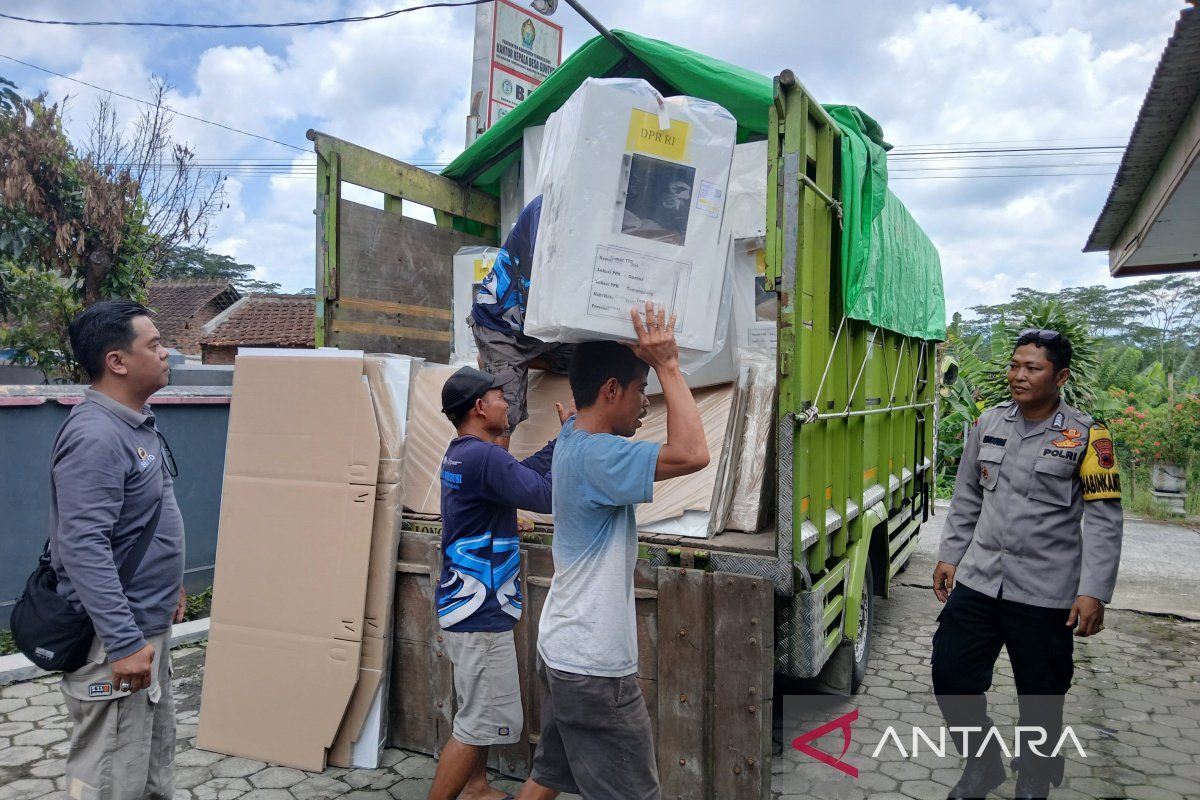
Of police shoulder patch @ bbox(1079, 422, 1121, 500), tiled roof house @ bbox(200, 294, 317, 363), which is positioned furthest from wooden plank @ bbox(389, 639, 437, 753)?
tiled roof house @ bbox(200, 294, 317, 363)

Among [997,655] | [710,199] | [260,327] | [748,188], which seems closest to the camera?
[710,199]

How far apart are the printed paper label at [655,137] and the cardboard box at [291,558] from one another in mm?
1677

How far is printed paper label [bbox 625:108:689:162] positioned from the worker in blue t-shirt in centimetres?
94

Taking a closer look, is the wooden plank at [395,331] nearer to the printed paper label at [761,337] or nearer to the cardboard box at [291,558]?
the cardboard box at [291,558]

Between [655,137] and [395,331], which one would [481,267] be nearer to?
[395,331]

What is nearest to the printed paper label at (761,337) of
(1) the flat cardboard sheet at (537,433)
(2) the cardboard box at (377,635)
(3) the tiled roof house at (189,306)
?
(1) the flat cardboard sheet at (537,433)

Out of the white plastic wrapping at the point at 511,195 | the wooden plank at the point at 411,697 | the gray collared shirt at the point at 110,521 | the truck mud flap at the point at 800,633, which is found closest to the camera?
the gray collared shirt at the point at 110,521

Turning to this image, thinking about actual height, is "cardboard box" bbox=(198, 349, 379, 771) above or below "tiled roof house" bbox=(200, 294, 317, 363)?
below

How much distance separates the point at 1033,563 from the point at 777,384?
1.09 meters

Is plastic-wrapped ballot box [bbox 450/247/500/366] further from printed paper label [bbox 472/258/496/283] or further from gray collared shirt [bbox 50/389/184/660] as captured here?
gray collared shirt [bbox 50/389/184/660]

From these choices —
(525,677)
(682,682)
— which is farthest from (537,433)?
(682,682)

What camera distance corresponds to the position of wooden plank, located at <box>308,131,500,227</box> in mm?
3918

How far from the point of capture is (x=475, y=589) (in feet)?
8.79

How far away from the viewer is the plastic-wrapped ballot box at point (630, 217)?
89.7 inches
